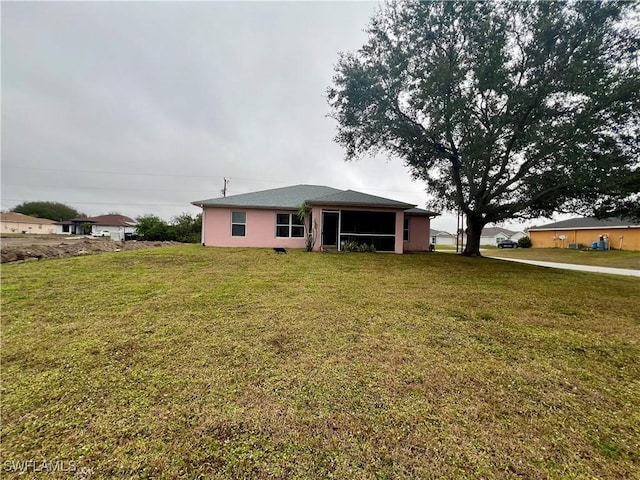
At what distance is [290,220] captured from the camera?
14.7 metres

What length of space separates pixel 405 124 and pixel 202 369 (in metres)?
11.3

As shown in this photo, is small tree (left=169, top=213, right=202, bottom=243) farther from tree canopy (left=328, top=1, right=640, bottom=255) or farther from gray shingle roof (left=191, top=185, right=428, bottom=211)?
tree canopy (left=328, top=1, right=640, bottom=255)

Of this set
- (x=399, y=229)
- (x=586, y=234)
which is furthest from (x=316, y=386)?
(x=586, y=234)

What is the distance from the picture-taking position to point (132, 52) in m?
11.4

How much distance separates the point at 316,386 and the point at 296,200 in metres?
13.5

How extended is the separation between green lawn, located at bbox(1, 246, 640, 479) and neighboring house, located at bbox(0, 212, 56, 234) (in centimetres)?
5654

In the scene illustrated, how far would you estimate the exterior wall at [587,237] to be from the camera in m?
23.0

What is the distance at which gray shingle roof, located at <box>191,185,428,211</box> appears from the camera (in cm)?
1288

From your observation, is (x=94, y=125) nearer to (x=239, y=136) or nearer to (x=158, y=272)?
(x=239, y=136)

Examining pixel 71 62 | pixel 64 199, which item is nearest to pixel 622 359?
pixel 71 62

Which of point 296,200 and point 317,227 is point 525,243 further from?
point 317,227

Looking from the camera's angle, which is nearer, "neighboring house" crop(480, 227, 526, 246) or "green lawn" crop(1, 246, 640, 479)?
"green lawn" crop(1, 246, 640, 479)

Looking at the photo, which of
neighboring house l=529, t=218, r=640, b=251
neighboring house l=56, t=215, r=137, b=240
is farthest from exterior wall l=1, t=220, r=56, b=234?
neighboring house l=529, t=218, r=640, b=251

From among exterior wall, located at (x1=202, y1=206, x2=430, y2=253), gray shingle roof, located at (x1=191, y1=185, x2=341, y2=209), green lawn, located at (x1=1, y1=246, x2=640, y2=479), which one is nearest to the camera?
green lawn, located at (x1=1, y1=246, x2=640, y2=479)
